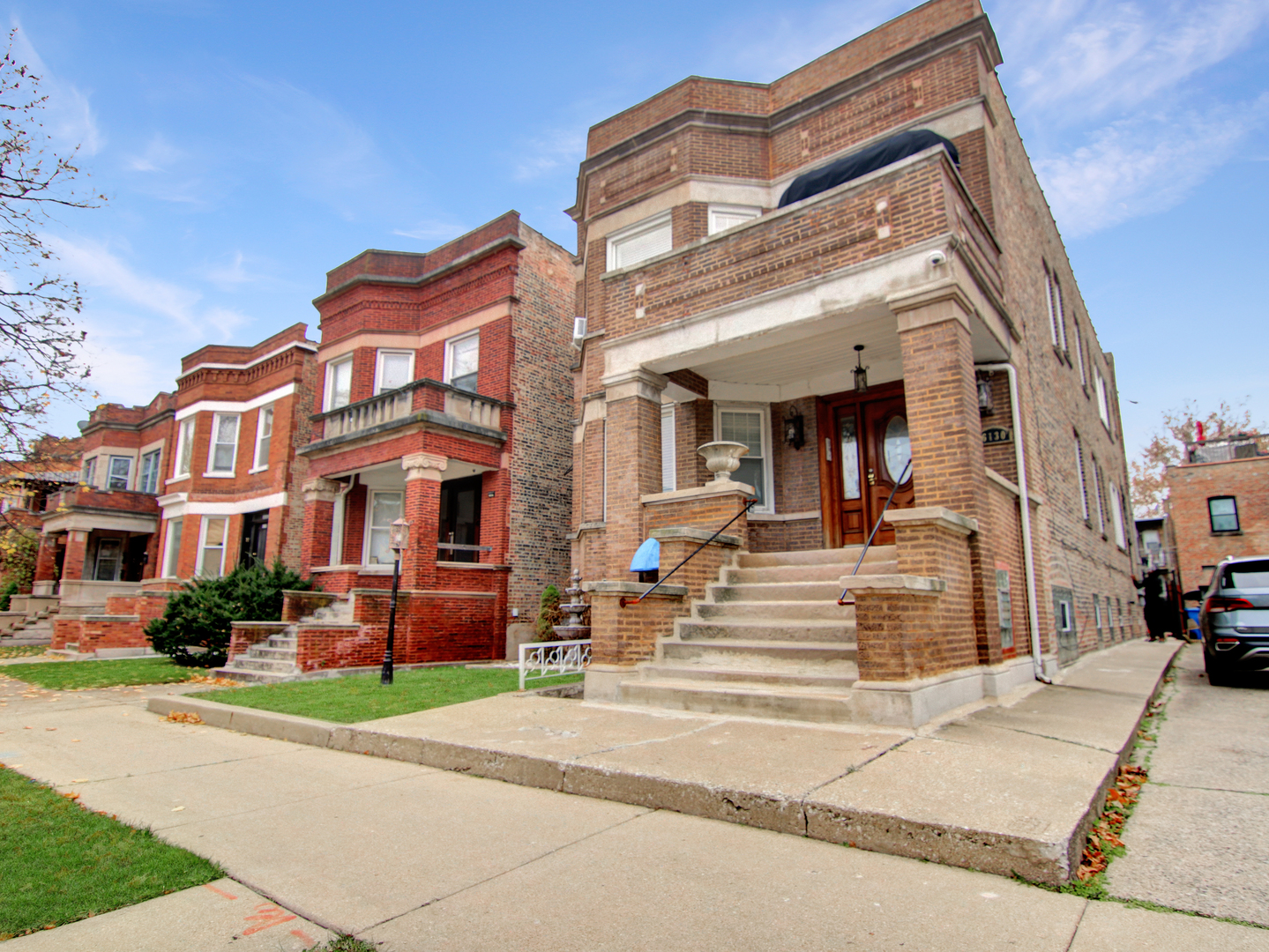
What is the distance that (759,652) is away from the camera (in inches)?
260

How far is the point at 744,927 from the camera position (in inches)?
96.9

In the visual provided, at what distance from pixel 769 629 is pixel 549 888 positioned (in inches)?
170

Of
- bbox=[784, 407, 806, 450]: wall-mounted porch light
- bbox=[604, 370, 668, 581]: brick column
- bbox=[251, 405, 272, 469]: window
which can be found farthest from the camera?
bbox=[251, 405, 272, 469]: window

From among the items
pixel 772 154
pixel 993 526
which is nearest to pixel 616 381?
pixel 993 526

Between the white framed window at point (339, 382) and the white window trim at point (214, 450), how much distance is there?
5.32 meters

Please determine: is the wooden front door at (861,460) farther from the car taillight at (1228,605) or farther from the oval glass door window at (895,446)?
the car taillight at (1228,605)

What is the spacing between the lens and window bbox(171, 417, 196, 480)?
75.1 feet

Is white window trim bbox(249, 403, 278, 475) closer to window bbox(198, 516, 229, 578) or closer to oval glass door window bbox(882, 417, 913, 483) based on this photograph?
window bbox(198, 516, 229, 578)

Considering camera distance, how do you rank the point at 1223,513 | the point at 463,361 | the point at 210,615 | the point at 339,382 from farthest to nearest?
the point at 1223,513, the point at 339,382, the point at 463,361, the point at 210,615

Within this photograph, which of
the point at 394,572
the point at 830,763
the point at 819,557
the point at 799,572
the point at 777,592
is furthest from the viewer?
the point at 394,572

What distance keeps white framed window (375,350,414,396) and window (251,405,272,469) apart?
541 cm

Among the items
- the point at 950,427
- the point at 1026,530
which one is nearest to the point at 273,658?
the point at 950,427

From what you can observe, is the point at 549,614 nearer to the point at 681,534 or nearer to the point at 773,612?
the point at 681,534

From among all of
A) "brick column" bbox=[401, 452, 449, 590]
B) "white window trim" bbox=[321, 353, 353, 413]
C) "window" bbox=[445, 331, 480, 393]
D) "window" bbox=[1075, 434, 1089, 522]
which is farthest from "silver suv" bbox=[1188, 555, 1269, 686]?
"white window trim" bbox=[321, 353, 353, 413]
